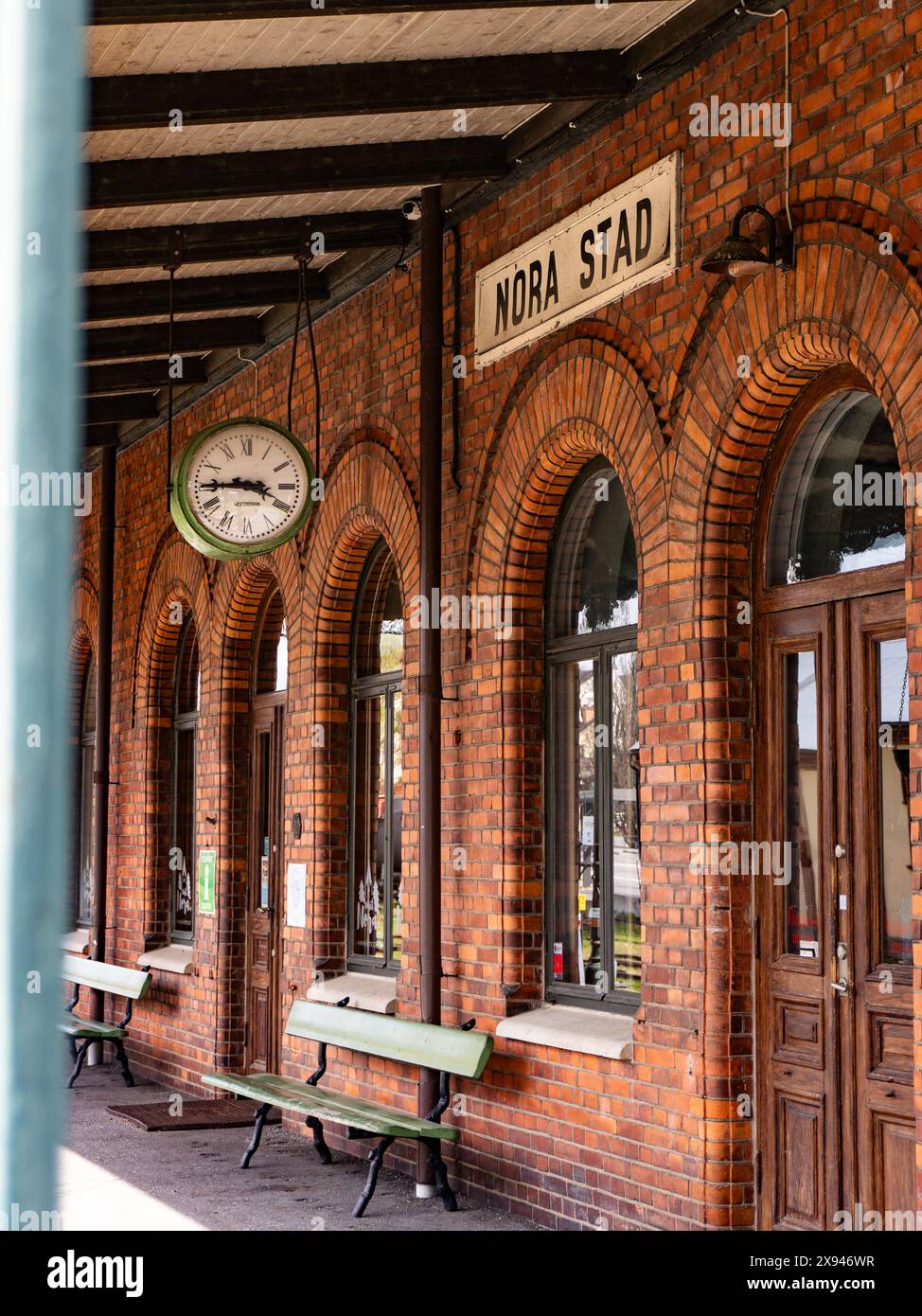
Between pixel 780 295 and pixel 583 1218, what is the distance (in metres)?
3.98

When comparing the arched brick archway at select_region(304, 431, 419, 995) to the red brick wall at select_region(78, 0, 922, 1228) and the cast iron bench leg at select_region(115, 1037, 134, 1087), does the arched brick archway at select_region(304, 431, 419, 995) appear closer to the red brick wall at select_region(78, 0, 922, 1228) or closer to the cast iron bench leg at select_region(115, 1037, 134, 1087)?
the red brick wall at select_region(78, 0, 922, 1228)

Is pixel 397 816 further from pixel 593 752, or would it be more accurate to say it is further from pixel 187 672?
pixel 187 672

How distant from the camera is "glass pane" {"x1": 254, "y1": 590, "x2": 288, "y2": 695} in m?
12.2

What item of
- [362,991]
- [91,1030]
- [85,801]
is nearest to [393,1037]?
[362,991]

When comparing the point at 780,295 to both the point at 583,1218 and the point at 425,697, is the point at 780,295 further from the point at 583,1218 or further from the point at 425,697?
the point at 583,1218

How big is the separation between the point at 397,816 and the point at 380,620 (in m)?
1.37

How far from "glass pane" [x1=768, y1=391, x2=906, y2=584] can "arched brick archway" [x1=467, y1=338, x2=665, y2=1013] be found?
4.23 feet

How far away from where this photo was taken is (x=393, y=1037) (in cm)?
830

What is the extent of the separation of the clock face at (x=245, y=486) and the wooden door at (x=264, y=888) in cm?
299

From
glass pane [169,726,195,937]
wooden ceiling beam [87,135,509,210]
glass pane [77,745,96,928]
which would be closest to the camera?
wooden ceiling beam [87,135,509,210]

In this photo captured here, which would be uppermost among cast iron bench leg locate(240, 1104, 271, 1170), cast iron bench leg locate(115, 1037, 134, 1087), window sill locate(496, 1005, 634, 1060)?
window sill locate(496, 1005, 634, 1060)

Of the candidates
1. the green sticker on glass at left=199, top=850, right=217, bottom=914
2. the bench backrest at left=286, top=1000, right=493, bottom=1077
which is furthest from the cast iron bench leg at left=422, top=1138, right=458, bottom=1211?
the green sticker on glass at left=199, top=850, right=217, bottom=914

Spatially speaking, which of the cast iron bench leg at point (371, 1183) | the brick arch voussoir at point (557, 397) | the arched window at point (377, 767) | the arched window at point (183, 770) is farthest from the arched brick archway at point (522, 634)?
the arched window at point (183, 770)

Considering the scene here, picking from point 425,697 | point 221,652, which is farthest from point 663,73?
point 221,652
